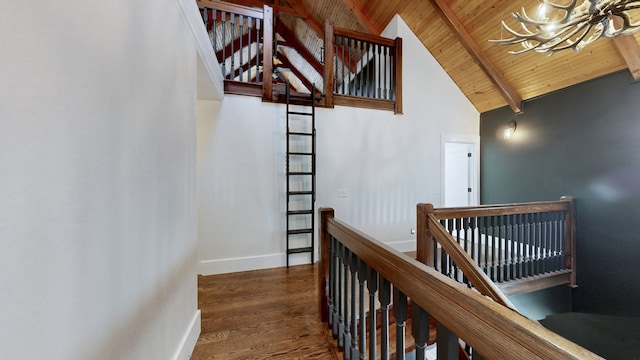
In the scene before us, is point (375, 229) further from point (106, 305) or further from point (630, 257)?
point (106, 305)

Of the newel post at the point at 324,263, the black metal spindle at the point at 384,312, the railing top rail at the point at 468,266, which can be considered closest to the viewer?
the black metal spindle at the point at 384,312

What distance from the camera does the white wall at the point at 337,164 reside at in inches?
115

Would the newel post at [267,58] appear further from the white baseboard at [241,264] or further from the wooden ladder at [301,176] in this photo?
the white baseboard at [241,264]

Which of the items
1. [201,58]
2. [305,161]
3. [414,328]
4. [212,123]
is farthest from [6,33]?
[305,161]

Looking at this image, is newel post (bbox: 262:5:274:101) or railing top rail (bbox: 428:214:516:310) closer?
railing top rail (bbox: 428:214:516:310)

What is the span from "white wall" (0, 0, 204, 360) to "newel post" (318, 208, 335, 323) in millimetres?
991

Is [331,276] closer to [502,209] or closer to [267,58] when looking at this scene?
[502,209]

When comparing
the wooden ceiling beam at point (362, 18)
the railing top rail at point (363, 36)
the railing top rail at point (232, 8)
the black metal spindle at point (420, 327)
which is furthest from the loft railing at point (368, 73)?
the black metal spindle at point (420, 327)

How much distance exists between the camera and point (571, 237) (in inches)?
121

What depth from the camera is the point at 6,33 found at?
1.61 ft

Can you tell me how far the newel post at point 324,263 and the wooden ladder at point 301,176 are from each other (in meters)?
1.25

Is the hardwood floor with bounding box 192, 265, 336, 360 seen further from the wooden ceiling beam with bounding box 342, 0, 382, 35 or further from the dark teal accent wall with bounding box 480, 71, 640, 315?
the wooden ceiling beam with bounding box 342, 0, 382, 35

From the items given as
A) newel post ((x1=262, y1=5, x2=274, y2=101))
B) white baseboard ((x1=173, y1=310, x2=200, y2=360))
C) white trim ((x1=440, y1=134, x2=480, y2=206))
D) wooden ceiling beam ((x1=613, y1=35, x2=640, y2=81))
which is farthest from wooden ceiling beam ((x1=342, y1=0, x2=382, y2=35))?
white baseboard ((x1=173, y1=310, x2=200, y2=360))

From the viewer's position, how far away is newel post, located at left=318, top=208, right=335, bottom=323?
179 cm
